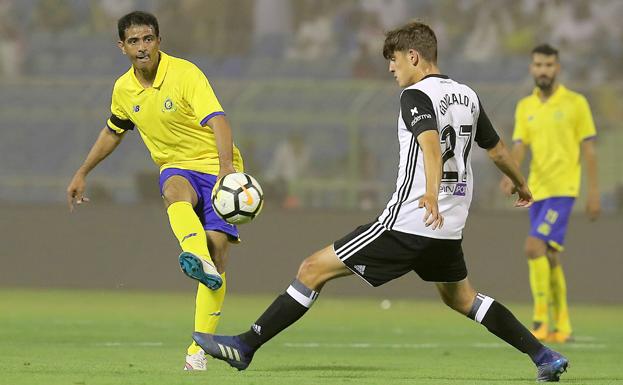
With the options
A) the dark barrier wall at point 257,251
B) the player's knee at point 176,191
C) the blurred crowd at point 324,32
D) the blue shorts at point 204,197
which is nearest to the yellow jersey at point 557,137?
the dark barrier wall at point 257,251

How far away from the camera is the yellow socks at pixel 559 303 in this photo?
11156 mm

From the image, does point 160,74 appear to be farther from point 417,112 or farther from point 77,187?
point 417,112

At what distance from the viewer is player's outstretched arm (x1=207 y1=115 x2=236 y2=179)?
7.21m

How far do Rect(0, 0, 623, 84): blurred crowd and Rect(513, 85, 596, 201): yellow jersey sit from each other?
7.49m

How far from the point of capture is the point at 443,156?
671 cm

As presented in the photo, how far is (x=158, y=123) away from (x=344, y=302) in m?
8.16

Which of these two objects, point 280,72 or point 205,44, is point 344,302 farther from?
point 205,44

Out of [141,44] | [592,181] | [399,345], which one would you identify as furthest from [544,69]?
[141,44]

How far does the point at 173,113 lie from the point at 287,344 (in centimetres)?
306

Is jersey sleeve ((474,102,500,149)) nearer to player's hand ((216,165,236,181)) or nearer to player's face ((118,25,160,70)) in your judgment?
player's hand ((216,165,236,181))

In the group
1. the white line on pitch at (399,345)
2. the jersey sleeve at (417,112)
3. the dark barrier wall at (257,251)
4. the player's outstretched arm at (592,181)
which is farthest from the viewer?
the dark barrier wall at (257,251)

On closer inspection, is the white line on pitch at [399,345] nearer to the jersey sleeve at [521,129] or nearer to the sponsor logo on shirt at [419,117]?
the jersey sleeve at [521,129]

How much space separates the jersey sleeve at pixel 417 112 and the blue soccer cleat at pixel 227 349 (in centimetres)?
141

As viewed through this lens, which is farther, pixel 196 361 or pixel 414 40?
pixel 196 361
